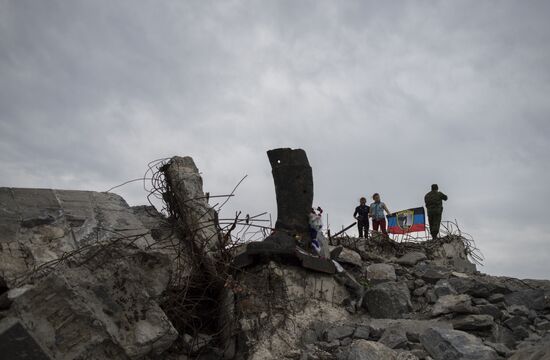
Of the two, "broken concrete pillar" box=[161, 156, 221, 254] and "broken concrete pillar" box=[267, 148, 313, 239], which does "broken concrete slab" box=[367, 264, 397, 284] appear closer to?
"broken concrete pillar" box=[267, 148, 313, 239]

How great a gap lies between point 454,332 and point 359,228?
6.14m

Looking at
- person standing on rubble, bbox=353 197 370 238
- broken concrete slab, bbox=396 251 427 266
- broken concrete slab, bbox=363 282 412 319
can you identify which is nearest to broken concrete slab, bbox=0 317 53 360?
broken concrete slab, bbox=363 282 412 319

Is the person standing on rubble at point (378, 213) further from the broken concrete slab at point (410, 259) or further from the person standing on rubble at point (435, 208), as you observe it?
the broken concrete slab at point (410, 259)

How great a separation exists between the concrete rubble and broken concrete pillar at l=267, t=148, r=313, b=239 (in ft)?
0.05

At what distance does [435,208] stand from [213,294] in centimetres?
654

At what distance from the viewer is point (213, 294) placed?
5.48 meters

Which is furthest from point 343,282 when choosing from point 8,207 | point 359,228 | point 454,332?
point 359,228

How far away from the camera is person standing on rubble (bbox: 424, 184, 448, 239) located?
1049cm

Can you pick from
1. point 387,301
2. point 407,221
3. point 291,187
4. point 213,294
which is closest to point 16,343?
point 213,294

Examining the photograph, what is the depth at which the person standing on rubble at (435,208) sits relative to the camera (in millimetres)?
10492

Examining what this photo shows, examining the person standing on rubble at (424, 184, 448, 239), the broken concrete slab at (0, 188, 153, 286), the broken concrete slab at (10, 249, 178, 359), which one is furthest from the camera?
the person standing on rubble at (424, 184, 448, 239)

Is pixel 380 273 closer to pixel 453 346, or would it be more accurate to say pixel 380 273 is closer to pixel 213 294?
pixel 213 294

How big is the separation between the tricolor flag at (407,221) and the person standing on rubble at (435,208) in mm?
151

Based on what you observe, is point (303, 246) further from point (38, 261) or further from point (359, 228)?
point (359, 228)
